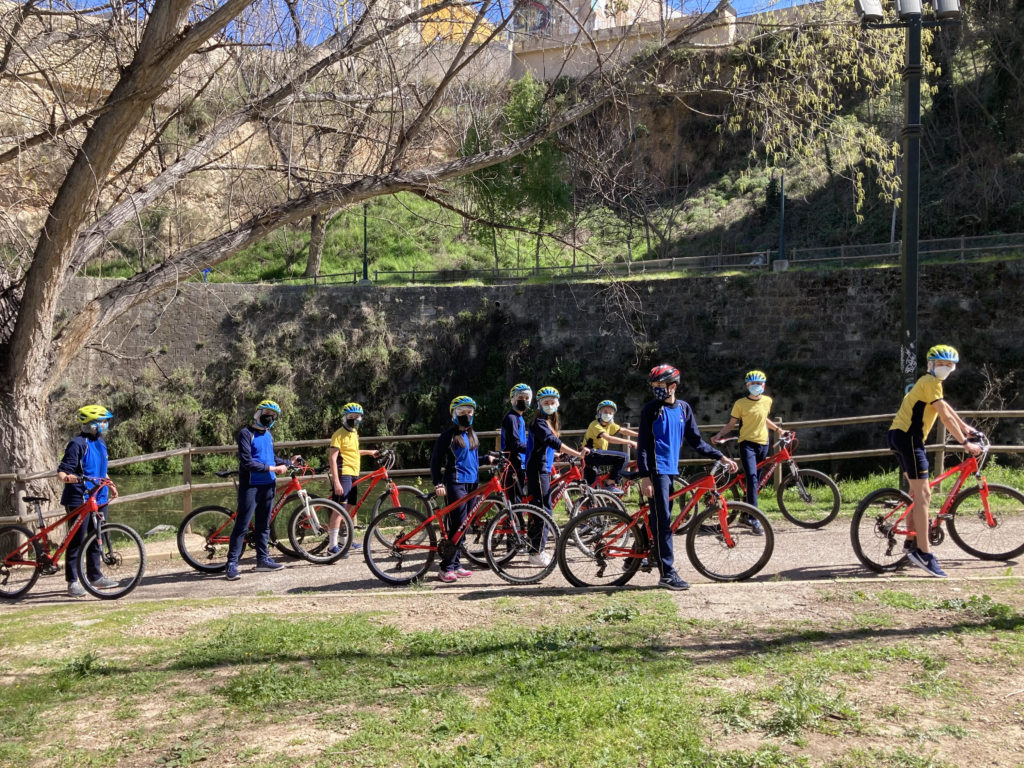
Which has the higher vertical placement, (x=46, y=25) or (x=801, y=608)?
(x=46, y=25)

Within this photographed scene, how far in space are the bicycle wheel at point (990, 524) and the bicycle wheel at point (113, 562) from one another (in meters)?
7.04

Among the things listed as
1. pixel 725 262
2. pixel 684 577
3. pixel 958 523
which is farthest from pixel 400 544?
pixel 725 262

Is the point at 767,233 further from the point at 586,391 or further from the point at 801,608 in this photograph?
the point at 801,608

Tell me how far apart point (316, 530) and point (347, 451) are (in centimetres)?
98

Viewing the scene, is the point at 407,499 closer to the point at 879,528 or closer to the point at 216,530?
the point at 216,530

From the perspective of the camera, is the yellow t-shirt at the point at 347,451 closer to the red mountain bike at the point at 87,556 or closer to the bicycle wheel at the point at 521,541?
the red mountain bike at the point at 87,556

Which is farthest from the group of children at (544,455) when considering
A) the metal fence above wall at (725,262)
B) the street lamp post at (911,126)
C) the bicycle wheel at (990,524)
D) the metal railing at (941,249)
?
the metal railing at (941,249)

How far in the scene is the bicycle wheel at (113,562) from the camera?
A: 8.25m

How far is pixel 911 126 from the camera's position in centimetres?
1013

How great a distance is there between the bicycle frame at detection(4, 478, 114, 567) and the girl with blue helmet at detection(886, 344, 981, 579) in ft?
22.0

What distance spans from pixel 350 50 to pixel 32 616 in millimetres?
6079

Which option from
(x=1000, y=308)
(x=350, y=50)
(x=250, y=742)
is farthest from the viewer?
(x=1000, y=308)

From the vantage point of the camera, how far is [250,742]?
4441 mm

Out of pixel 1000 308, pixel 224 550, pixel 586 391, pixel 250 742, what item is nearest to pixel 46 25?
pixel 224 550
